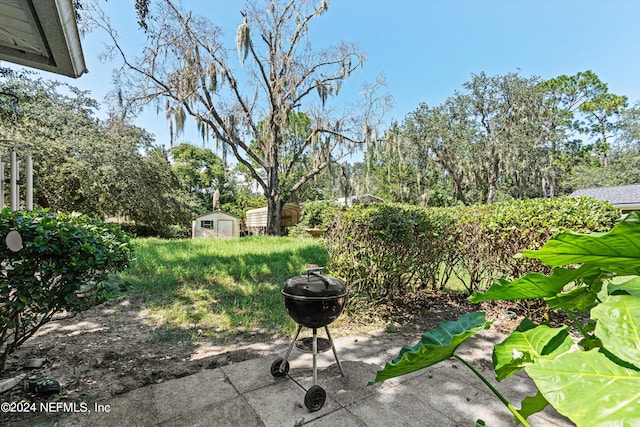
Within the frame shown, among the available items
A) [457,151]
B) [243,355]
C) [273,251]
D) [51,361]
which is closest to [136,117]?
[273,251]

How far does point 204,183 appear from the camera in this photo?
23516 millimetres

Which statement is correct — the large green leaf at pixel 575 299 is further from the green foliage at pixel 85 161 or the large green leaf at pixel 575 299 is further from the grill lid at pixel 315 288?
the green foliage at pixel 85 161

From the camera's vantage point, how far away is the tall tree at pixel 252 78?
8.88 metres

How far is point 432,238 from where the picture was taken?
3.74 m

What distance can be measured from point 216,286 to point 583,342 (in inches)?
182

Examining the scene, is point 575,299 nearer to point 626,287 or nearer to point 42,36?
point 626,287

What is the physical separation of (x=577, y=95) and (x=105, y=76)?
29.6 metres

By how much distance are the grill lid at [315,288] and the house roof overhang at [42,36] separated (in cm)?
→ 203

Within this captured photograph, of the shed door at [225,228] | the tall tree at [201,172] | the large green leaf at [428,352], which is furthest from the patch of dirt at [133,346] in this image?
the tall tree at [201,172]

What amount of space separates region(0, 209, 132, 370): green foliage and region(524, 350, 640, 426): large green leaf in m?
2.32

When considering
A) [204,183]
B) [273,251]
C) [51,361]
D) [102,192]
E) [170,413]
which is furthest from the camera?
[204,183]

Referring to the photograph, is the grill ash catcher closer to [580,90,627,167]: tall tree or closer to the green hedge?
the green hedge

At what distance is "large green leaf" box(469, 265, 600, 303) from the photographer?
684 mm

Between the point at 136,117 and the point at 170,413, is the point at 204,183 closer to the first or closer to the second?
the point at 136,117
